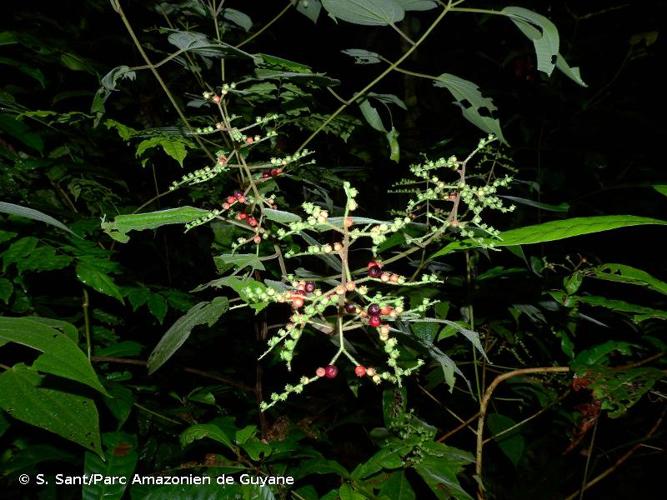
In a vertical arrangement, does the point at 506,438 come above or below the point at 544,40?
below

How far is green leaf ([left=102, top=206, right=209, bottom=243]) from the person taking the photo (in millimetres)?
1054

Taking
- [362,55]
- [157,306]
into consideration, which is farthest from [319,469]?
[362,55]

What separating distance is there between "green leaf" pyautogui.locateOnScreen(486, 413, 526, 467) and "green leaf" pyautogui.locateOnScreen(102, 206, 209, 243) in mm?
1528

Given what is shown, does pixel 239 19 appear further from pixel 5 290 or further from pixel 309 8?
pixel 5 290

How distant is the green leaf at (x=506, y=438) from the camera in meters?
1.80

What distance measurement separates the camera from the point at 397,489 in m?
1.40

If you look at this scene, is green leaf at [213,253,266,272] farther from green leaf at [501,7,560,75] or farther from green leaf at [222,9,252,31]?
green leaf at [222,9,252,31]

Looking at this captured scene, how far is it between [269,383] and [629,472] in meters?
2.39

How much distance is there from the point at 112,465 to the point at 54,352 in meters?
0.81

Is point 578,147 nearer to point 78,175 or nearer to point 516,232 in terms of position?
point 516,232

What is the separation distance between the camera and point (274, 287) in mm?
1039

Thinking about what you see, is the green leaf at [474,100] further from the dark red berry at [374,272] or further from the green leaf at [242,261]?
the green leaf at [242,261]

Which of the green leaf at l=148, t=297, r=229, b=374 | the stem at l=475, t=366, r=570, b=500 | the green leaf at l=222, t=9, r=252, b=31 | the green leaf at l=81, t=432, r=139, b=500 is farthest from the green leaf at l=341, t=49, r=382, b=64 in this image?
the green leaf at l=81, t=432, r=139, b=500

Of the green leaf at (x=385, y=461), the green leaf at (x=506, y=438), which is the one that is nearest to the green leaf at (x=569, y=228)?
the green leaf at (x=385, y=461)
